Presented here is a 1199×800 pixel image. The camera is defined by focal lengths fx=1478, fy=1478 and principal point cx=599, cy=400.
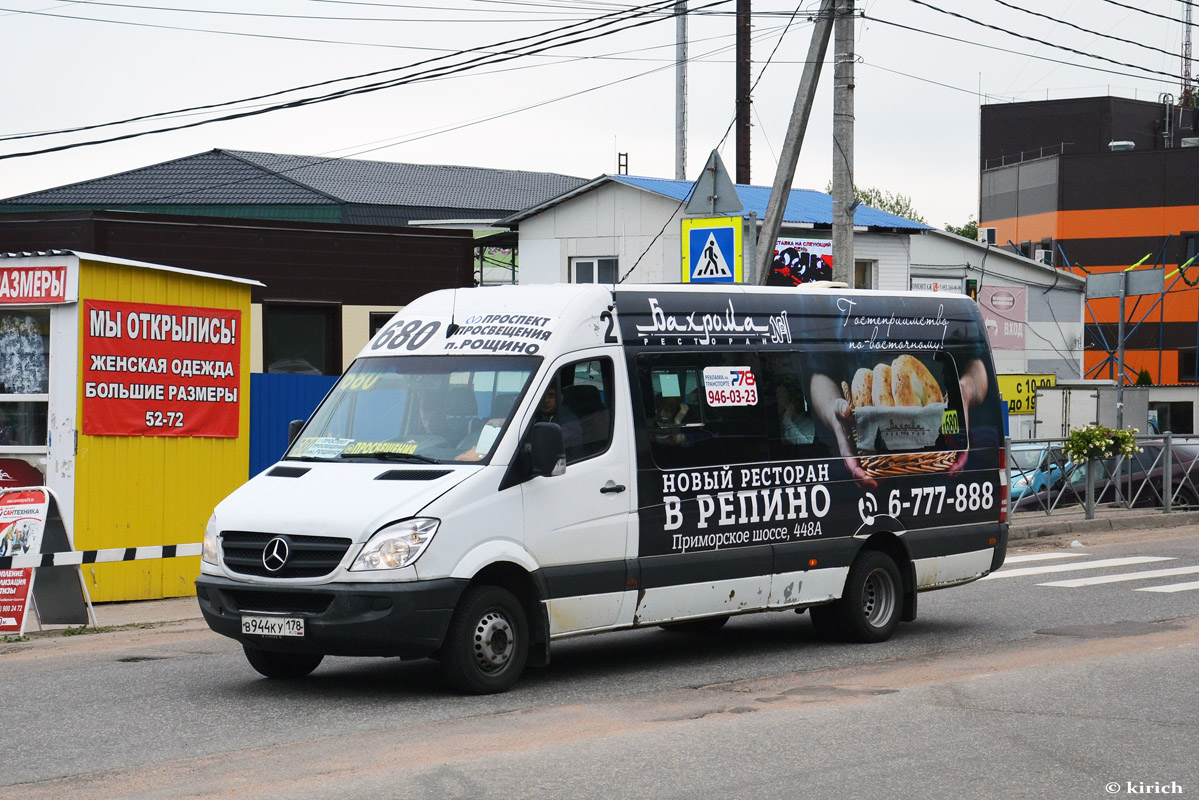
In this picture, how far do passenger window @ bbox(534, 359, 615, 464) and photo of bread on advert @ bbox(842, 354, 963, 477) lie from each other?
2412 mm

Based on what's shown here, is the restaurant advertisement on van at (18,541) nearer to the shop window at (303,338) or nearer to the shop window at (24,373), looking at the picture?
the shop window at (24,373)

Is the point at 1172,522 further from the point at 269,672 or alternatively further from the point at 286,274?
the point at 269,672

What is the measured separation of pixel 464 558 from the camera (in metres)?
8.52

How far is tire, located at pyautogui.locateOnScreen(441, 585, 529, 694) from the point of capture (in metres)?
8.58

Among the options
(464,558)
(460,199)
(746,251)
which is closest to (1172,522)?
(746,251)

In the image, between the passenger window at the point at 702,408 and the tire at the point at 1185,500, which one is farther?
the tire at the point at 1185,500

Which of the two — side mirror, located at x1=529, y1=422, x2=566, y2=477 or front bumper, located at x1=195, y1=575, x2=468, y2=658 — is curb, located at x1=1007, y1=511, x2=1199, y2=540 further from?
front bumper, located at x1=195, y1=575, x2=468, y2=658

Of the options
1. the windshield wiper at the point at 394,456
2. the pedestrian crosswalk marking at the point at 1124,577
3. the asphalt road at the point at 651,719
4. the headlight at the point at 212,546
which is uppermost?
the windshield wiper at the point at 394,456

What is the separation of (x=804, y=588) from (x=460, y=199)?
32426 mm

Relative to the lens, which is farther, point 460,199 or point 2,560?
point 460,199

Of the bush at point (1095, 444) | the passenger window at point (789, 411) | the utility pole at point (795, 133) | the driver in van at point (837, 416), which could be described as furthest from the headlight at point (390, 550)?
the bush at point (1095, 444)

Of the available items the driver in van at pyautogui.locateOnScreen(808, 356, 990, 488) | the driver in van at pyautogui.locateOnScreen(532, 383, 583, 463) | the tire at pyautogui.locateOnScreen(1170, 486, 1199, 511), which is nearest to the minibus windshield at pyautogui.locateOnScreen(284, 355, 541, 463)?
the driver in van at pyautogui.locateOnScreen(532, 383, 583, 463)

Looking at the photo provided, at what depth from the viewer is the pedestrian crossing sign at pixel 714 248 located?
15602 millimetres

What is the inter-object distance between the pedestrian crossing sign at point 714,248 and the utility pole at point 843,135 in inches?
109
